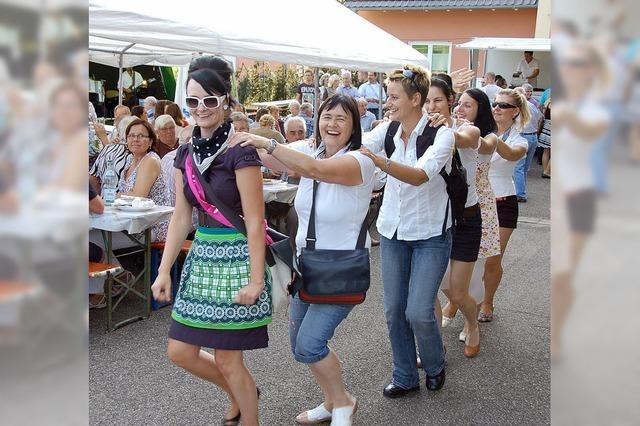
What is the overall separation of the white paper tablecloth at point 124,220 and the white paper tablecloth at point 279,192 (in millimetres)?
2042

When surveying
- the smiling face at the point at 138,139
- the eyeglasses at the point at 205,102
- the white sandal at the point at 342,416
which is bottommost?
the white sandal at the point at 342,416

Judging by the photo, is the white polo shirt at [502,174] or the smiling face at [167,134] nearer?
the white polo shirt at [502,174]

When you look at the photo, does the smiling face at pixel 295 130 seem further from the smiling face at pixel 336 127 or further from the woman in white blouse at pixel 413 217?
the smiling face at pixel 336 127

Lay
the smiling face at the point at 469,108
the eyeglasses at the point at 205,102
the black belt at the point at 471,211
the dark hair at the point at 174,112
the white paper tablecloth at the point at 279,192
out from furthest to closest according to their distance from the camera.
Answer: the dark hair at the point at 174,112, the white paper tablecloth at the point at 279,192, the smiling face at the point at 469,108, the black belt at the point at 471,211, the eyeglasses at the point at 205,102

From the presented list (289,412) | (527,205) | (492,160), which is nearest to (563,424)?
(289,412)

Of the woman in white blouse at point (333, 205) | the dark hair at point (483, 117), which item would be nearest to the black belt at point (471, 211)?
the dark hair at point (483, 117)

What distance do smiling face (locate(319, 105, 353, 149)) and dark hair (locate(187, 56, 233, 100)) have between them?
470mm

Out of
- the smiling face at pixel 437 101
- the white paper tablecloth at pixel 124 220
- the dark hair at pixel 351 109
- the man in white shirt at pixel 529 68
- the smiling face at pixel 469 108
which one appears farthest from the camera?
the man in white shirt at pixel 529 68

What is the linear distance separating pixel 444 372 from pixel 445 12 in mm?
22518

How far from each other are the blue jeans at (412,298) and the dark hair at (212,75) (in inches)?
51.1

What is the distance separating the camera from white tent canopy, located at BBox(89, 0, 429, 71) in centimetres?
612

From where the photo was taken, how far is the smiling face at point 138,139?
6.58m

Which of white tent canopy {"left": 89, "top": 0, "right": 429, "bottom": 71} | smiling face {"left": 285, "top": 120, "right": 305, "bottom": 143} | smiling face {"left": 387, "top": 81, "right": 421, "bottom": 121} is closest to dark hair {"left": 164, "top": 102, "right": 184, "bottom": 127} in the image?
white tent canopy {"left": 89, "top": 0, "right": 429, "bottom": 71}

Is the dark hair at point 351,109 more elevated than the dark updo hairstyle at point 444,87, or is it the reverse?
the dark updo hairstyle at point 444,87
